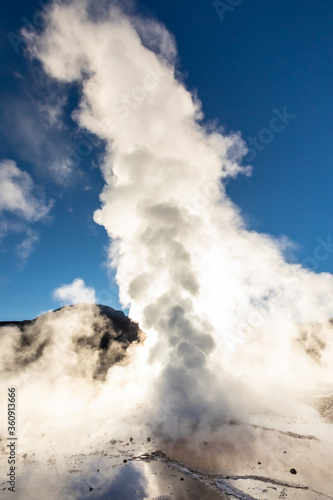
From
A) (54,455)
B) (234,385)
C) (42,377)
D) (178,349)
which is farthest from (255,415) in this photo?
(42,377)

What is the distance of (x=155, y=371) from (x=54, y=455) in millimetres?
9428

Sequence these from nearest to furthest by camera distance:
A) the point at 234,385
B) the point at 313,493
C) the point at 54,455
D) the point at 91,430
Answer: the point at 313,493
the point at 54,455
the point at 91,430
the point at 234,385

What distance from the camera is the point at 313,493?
9.22m

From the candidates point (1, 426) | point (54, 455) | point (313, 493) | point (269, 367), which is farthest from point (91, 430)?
point (269, 367)

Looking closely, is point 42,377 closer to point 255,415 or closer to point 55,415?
point 55,415

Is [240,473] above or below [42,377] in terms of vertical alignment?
below

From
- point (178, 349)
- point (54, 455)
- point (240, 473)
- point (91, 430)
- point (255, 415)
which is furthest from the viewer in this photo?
point (178, 349)

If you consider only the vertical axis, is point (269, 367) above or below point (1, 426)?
above

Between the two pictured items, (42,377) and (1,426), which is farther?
(42,377)

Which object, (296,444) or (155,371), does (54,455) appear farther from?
(296,444)

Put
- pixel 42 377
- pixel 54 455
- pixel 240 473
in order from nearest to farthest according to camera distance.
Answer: pixel 240 473 → pixel 54 455 → pixel 42 377

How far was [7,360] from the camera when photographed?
79.3 ft

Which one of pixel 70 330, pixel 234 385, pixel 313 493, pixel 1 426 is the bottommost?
pixel 313 493

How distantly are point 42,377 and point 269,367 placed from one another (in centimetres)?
2515
